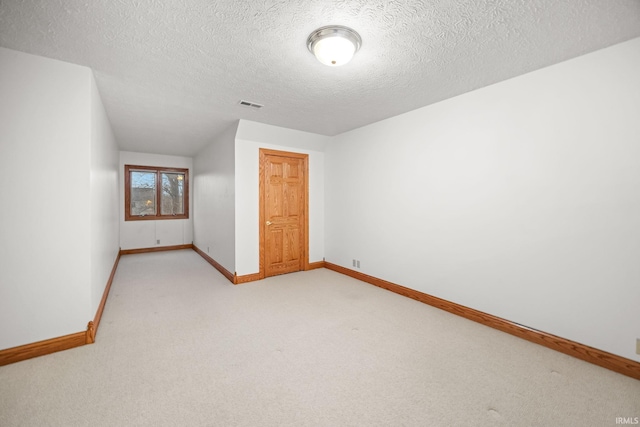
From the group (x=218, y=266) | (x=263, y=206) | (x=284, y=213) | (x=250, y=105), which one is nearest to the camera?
(x=250, y=105)

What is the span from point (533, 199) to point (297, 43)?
2.55 metres

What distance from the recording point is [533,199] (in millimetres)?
2473

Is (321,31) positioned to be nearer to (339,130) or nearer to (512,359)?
(339,130)

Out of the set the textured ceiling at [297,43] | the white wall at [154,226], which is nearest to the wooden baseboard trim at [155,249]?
the white wall at [154,226]

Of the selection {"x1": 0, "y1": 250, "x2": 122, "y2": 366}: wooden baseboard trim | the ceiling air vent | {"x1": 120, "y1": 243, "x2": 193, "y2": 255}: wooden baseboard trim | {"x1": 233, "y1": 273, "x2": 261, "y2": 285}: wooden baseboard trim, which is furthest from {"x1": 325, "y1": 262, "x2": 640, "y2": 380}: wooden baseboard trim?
{"x1": 120, "y1": 243, "x2": 193, "y2": 255}: wooden baseboard trim

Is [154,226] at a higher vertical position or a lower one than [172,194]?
Answer: lower

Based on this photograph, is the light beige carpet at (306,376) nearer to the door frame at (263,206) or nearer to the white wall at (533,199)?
the white wall at (533,199)

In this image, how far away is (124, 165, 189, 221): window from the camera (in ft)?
21.5

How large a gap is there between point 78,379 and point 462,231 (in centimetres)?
375

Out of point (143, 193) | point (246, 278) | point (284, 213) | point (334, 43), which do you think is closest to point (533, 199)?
point (334, 43)

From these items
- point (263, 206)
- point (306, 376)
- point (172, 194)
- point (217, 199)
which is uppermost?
point (172, 194)

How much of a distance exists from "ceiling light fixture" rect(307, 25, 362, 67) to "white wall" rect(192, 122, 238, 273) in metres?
2.39

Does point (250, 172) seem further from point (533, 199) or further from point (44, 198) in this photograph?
point (533, 199)

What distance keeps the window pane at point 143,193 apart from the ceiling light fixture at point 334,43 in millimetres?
6514
